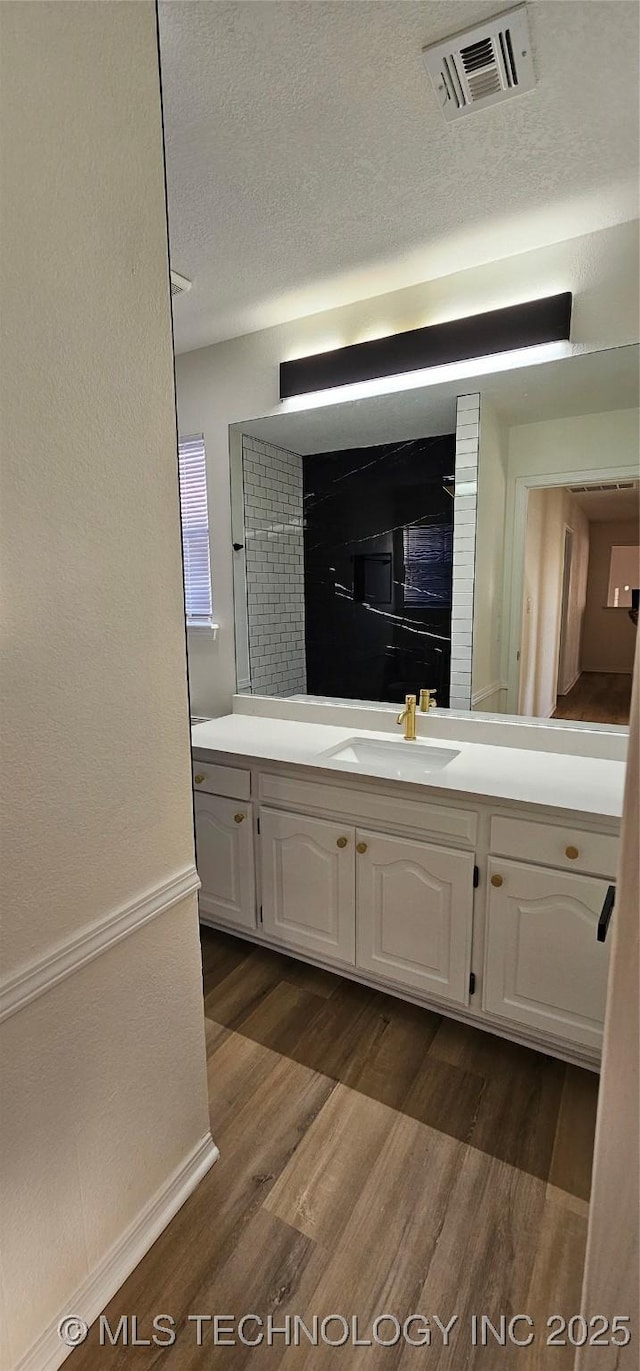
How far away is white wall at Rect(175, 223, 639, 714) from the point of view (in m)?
1.79

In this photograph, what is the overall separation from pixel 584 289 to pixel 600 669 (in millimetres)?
1192

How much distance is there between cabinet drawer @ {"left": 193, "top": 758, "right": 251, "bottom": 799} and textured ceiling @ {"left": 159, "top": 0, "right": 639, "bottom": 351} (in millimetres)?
1726

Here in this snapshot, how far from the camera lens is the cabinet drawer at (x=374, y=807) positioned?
1711 mm

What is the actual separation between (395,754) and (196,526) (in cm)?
143

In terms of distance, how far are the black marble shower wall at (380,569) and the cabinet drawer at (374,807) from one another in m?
0.61

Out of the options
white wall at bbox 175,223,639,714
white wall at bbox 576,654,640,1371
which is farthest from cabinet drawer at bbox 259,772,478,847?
white wall at bbox 576,654,640,1371

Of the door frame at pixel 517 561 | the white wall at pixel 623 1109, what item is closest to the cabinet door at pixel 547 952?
the door frame at pixel 517 561

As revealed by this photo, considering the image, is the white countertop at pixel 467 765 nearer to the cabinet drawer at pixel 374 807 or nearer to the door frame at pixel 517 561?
the cabinet drawer at pixel 374 807

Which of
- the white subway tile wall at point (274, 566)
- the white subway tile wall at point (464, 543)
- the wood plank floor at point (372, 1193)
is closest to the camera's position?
the wood plank floor at point (372, 1193)

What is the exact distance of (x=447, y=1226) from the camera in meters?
1.31

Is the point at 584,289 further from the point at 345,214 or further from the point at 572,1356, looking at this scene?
the point at 572,1356

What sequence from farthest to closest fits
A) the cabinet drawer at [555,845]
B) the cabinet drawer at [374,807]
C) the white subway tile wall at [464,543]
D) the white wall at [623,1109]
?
the white subway tile wall at [464,543] < the cabinet drawer at [374,807] < the cabinet drawer at [555,845] < the white wall at [623,1109]

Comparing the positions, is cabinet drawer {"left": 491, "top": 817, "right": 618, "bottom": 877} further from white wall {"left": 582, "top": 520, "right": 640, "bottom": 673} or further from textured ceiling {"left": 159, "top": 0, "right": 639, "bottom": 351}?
textured ceiling {"left": 159, "top": 0, "right": 639, "bottom": 351}

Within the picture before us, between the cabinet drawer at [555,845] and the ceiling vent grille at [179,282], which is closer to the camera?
the cabinet drawer at [555,845]
